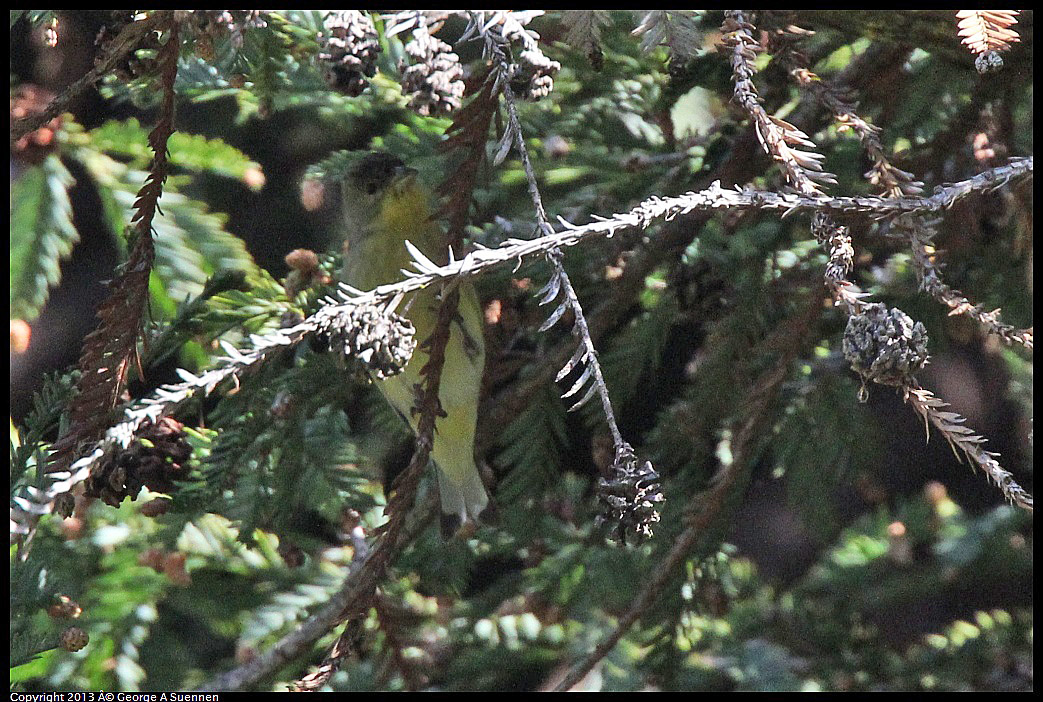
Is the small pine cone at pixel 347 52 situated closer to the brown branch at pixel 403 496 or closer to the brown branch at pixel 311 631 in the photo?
the brown branch at pixel 403 496

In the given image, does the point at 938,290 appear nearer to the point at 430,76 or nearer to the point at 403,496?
the point at 430,76

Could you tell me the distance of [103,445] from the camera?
1016 millimetres

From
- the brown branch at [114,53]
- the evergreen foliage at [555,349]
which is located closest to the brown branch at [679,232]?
the evergreen foliage at [555,349]

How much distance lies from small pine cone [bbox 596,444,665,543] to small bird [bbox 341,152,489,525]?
1.15m

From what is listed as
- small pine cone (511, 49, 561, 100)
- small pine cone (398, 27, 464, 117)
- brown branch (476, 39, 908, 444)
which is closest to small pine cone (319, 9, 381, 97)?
small pine cone (398, 27, 464, 117)

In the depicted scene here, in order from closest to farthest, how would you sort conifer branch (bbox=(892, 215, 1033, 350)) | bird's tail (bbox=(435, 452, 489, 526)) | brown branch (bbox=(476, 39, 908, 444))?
1. conifer branch (bbox=(892, 215, 1033, 350))
2. brown branch (bbox=(476, 39, 908, 444))
3. bird's tail (bbox=(435, 452, 489, 526))

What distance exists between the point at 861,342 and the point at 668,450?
46.6 inches

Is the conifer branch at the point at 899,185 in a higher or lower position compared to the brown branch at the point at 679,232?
higher

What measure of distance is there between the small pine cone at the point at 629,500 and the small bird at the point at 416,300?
1.15 meters

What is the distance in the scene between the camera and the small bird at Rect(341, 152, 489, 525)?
7.70 ft

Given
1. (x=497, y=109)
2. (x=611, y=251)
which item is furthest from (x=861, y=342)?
(x=611, y=251)

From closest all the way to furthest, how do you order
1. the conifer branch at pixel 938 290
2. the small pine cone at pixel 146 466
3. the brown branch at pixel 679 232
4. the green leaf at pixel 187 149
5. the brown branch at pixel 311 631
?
1. the conifer branch at pixel 938 290
2. the small pine cone at pixel 146 466
3. the brown branch at pixel 311 631
4. the brown branch at pixel 679 232
5. the green leaf at pixel 187 149

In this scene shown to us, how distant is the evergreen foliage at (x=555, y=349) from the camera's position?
4.29ft

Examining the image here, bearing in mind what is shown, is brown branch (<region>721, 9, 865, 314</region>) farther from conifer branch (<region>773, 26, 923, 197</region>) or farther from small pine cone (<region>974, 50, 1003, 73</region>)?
small pine cone (<region>974, 50, 1003, 73</region>)
